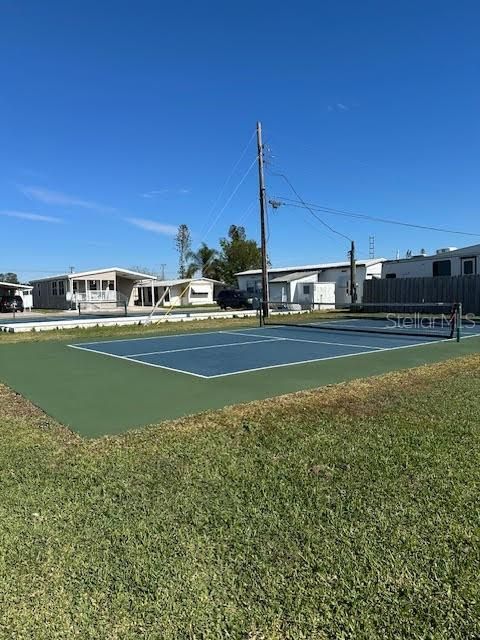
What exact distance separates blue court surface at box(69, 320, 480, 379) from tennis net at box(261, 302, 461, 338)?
0.75 metres

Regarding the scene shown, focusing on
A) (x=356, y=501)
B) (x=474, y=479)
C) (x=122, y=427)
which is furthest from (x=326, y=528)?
(x=122, y=427)

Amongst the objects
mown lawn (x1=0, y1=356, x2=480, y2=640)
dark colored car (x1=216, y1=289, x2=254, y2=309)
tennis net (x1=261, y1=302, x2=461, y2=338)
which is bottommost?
mown lawn (x1=0, y1=356, x2=480, y2=640)

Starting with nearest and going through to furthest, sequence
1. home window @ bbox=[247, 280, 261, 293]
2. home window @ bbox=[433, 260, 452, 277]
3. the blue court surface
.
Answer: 1. the blue court surface
2. home window @ bbox=[433, 260, 452, 277]
3. home window @ bbox=[247, 280, 261, 293]

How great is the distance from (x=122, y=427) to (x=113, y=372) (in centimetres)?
362

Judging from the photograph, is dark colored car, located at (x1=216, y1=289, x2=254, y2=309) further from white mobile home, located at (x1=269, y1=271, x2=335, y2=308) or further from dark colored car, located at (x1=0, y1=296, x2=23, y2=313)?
dark colored car, located at (x1=0, y1=296, x2=23, y2=313)

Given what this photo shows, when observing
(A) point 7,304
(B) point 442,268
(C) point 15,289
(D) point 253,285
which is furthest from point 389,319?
(C) point 15,289

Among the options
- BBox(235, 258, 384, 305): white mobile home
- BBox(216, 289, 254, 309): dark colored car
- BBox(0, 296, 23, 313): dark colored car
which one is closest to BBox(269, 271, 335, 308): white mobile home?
BBox(235, 258, 384, 305): white mobile home

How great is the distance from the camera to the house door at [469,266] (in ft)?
82.9

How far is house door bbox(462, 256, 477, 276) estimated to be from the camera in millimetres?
25266

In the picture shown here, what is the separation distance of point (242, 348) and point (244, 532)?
352 inches

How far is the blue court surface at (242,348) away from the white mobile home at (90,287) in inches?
1004

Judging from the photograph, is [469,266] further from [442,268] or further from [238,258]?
[238,258]

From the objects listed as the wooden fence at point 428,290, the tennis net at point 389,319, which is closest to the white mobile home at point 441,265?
the wooden fence at point 428,290

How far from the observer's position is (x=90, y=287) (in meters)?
40.3
